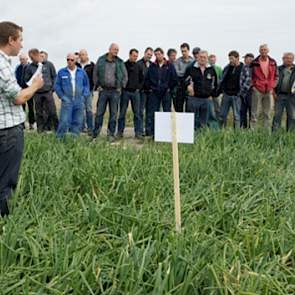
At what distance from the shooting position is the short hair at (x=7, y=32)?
430 cm

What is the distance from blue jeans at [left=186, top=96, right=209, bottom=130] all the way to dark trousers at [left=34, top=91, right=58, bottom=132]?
261cm

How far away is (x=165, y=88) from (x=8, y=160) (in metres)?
6.31

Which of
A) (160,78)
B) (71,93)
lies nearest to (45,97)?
(71,93)

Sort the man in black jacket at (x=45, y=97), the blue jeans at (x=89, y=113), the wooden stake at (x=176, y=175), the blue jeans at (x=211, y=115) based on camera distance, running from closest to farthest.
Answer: the wooden stake at (x=176, y=175) < the blue jeans at (x=211, y=115) < the man in black jacket at (x=45, y=97) < the blue jeans at (x=89, y=113)

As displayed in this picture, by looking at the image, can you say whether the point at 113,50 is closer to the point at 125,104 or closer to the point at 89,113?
the point at 125,104

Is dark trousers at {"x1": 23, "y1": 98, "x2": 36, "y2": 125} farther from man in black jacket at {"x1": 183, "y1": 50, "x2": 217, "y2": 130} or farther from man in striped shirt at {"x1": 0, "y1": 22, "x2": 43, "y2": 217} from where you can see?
man in striped shirt at {"x1": 0, "y1": 22, "x2": 43, "y2": 217}

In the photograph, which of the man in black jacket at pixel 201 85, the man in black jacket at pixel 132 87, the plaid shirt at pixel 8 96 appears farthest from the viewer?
the man in black jacket at pixel 132 87

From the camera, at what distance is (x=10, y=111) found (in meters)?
4.36

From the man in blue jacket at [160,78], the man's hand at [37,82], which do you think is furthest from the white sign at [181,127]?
the man in blue jacket at [160,78]

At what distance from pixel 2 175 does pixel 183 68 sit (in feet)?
22.4

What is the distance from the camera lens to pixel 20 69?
1174cm

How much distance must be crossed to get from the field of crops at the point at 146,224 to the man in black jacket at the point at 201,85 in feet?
11.5

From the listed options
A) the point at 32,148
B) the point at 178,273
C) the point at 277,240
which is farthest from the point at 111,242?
the point at 32,148

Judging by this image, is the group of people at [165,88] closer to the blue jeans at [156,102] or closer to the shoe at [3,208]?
the blue jeans at [156,102]
